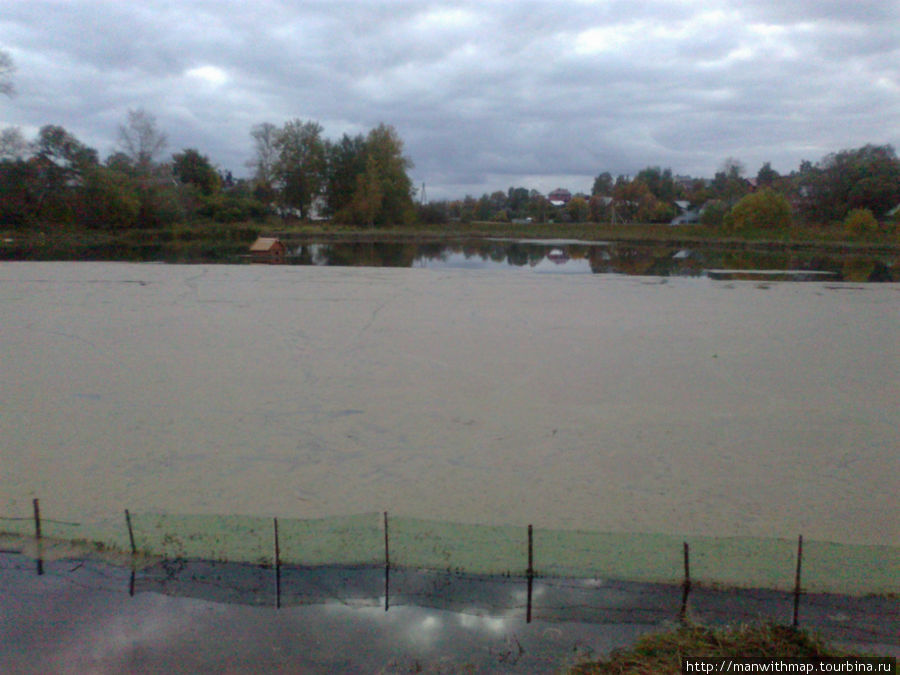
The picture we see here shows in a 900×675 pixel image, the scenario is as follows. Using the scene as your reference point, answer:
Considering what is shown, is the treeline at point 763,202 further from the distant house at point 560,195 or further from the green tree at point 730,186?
the distant house at point 560,195

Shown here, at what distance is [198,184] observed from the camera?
36.5 metres

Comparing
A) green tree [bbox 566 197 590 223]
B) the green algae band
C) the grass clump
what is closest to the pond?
the green algae band

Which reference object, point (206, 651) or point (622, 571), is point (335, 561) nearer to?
point (206, 651)

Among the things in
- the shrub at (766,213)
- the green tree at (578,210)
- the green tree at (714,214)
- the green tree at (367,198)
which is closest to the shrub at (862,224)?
the shrub at (766,213)

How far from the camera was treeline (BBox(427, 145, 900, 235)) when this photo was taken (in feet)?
97.3

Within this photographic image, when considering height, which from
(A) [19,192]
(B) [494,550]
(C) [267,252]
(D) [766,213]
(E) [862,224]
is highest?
(A) [19,192]

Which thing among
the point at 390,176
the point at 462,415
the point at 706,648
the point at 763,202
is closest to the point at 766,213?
the point at 763,202

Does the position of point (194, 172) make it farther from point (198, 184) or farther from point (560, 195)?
point (560, 195)

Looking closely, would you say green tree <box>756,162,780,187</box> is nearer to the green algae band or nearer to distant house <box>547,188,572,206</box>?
distant house <box>547,188,572,206</box>

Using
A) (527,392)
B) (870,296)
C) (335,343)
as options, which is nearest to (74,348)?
(335,343)

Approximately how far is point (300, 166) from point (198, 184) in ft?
16.3

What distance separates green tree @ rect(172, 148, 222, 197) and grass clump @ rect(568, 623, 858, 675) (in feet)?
121

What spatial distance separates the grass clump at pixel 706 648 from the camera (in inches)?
86.7

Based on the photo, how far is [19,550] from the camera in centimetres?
304
